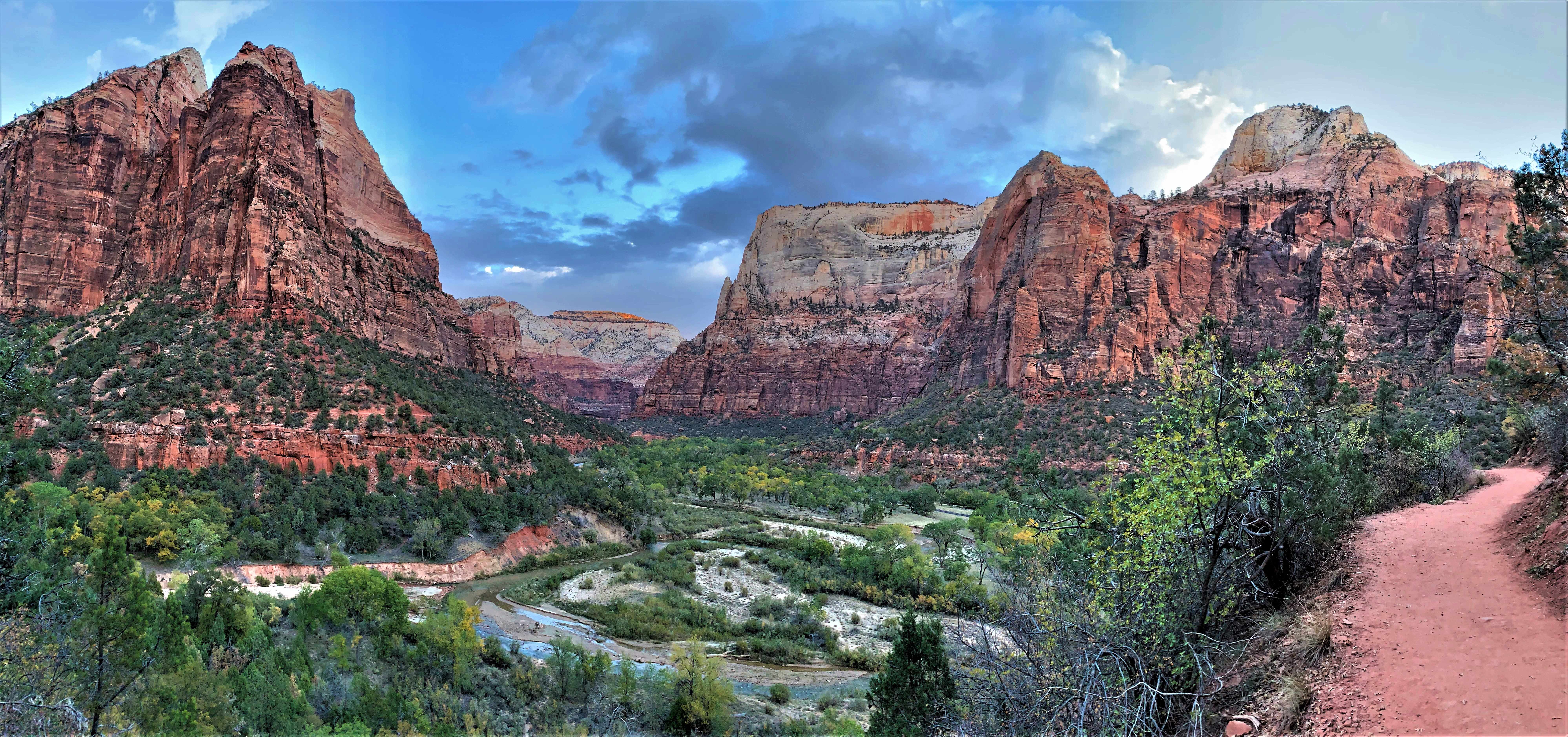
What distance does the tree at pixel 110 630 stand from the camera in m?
9.91

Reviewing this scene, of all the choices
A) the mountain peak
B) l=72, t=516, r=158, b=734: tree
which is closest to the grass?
l=72, t=516, r=158, b=734: tree

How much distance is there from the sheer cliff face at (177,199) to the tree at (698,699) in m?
36.1

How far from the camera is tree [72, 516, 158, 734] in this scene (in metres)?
9.91

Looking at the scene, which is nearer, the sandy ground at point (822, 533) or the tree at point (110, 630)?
the tree at point (110, 630)

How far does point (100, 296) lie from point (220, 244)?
9.03 metres

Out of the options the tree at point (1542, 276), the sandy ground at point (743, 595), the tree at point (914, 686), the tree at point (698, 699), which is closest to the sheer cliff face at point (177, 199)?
the sandy ground at point (743, 595)

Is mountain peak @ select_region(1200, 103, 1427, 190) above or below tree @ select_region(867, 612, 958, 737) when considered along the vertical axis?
above

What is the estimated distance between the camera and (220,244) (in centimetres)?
4112

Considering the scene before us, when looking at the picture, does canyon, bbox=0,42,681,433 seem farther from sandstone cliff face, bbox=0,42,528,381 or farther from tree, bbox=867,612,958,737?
tree, bbox=867,612,958,737

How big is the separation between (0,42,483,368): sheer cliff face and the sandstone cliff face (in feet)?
0.25

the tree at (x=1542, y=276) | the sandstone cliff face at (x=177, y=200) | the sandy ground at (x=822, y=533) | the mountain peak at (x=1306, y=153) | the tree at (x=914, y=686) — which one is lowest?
the sandy ground at (x=822, y=533)

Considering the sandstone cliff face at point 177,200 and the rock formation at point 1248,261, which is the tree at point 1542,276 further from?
the sandstone cliff face at point 177,200

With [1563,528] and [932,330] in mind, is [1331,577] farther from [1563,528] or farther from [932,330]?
[932,330]

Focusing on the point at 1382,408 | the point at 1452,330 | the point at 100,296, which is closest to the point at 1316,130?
the point at 1452,330
